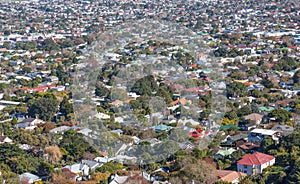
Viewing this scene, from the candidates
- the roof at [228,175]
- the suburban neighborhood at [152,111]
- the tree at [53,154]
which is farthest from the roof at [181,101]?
the roof at [228,175]

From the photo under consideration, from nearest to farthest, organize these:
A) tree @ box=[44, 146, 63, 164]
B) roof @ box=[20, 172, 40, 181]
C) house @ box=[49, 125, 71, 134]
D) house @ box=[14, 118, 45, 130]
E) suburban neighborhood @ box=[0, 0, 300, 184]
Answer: roof @ box=[20, 172, 40, 181] < suburban neighborhood @ box=[0, 0, 300, 184] < tree @ box=[44, 146, 63, 164] < house @ box=[49, 125, 71, 134] < house @ box=[14, 118, 45, 130]

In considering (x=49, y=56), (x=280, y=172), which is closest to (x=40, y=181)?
(x=280, y=172)

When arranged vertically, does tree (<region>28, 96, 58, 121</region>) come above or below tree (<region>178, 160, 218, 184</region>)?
below

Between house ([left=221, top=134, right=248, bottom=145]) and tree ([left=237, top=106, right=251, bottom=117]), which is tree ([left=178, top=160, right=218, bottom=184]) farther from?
tree ([left=237, top=106, right=251, bottom=117])

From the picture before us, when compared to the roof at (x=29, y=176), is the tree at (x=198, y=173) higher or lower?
higher

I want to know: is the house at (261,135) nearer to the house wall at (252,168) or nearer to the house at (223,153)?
the house at (223,153)

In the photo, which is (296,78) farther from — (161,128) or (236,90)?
(161,128)

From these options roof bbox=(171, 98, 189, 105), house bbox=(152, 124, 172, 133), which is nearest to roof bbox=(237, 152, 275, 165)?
house bbox=(152, 124, 172, 133)
